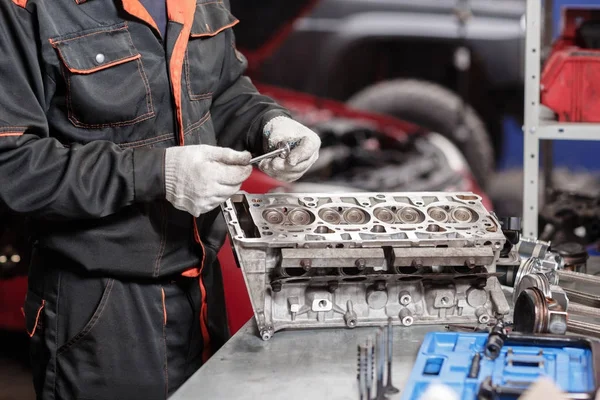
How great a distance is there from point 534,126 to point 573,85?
181 millimetres

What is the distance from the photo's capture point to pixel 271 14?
3848 millimetres

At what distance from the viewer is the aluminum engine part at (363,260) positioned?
1562mm

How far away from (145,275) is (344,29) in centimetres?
237

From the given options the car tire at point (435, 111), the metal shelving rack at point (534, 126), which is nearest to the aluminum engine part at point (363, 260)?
the metal shelving rack at point (534, 126)

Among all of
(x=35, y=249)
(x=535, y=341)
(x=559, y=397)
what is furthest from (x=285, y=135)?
(x=559, y=397)

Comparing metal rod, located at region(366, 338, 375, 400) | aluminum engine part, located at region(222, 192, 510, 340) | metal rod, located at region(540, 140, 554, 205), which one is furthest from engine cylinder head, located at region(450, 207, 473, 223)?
metal rod, located at region(540, 140, 554, 205)

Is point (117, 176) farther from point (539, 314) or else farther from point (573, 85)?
point (573, 85)

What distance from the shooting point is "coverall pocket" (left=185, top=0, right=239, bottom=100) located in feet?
5.92

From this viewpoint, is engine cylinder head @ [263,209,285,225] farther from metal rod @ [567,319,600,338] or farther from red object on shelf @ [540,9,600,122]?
red object on shelf @ [540,9,600,122]

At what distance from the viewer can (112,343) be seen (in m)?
1.72

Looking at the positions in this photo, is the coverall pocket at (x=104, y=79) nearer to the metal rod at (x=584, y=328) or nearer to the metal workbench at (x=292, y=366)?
the metal workbench at (x=292, y=366)

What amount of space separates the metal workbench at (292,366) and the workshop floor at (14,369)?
6.36ft

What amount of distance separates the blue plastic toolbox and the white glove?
1.72 feet

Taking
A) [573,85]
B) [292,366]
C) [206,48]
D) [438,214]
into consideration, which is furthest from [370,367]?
[573,85]
